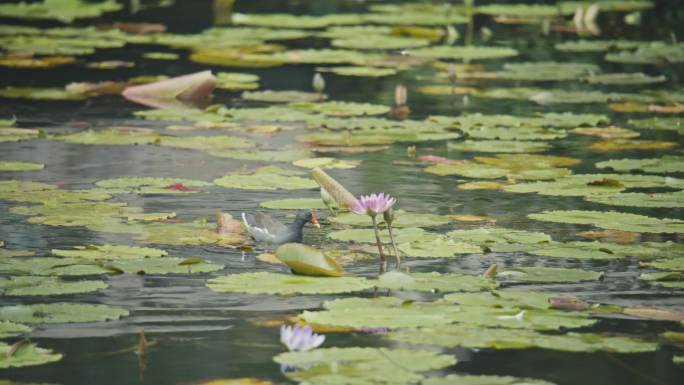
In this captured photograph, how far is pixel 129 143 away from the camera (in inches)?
290

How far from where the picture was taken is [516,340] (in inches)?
156

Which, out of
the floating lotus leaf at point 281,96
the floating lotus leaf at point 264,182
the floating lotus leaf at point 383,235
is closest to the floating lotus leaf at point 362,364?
the floating lotus leaf at point 383,235

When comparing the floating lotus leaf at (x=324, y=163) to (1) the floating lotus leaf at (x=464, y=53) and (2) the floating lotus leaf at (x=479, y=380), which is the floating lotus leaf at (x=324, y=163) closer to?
(2) the floating lotus leaf at (x=479, y=380)

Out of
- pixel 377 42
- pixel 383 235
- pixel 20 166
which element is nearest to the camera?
pixel 383 235

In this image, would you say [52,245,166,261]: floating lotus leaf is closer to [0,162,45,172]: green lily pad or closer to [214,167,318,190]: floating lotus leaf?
[214,167,318,190]: floating lotus leaf

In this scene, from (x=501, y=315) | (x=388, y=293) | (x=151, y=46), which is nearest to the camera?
(x=501, y=315)

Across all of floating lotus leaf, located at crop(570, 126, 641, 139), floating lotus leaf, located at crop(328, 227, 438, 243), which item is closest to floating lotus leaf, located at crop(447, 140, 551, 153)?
floating lotus leaf, located at crop(570, 126, 641, 139)

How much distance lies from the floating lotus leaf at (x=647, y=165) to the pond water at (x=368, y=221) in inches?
0.8

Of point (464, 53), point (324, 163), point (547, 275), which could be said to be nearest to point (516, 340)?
point (547, 275)

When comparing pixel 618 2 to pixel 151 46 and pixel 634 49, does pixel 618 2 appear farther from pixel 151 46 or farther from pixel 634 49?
pixel 151 46

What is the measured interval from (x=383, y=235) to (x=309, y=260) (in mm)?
787

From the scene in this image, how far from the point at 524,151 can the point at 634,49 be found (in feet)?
14.5

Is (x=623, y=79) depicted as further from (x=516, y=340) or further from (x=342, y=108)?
(x=516, y=340)

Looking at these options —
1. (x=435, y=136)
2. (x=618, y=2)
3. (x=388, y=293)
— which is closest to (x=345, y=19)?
(x=618, y=2)
